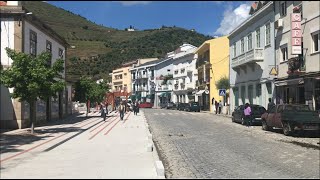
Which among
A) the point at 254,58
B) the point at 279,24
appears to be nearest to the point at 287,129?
the point at 279,24

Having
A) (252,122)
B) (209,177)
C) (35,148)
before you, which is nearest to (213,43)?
(252,122)

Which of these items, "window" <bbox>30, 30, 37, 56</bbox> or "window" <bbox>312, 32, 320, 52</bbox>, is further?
"window" <bbox>30, 30, 37, 56</bbox>

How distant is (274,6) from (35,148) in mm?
23992

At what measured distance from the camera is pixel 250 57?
39.2 metres

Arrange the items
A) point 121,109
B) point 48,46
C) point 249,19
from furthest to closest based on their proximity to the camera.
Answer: point 249,19, point 121,109, point 48,46

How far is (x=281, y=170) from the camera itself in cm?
1152

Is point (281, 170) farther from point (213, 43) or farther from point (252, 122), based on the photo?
point (213, 43)

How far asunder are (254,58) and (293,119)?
1611 centimetres

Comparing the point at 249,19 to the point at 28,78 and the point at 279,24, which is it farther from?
the point at 28,78

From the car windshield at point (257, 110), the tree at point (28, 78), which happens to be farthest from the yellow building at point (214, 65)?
the tree at point (28, 78)

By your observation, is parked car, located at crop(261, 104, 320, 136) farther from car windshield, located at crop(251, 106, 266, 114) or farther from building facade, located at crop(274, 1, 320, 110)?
car windshield, located at crop(251, 106, 266, 114)

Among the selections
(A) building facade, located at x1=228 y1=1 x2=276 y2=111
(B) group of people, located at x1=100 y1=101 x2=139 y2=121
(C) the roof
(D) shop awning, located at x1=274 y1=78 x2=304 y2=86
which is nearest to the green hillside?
(B) group of people, located at x1=100 y1=101 x2=139 y2=121

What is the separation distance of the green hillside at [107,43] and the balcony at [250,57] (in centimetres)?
6950

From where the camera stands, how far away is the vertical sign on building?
91.4 feet
